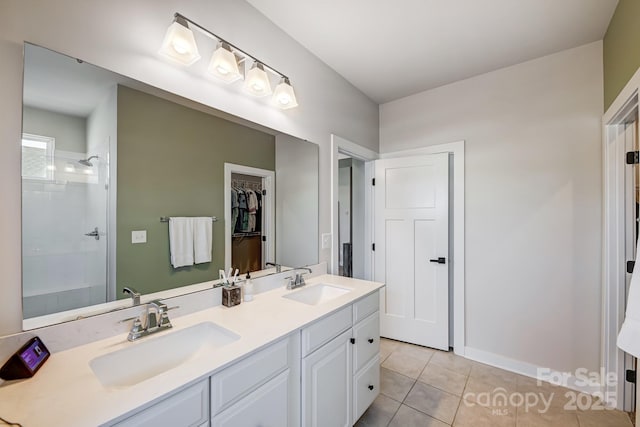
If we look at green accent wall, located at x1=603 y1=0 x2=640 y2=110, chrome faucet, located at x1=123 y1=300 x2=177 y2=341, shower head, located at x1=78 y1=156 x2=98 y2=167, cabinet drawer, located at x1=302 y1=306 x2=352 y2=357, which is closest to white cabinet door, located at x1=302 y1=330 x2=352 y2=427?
cabinet drawer, located at x1=302 y1=306 x2=352 y2=357

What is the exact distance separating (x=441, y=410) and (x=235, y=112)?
2339mm

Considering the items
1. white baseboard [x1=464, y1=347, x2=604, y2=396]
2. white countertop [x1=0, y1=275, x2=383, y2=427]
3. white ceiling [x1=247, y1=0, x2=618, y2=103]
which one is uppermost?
white ceiling [x1=247, y1=0, x2=618, y2=103]

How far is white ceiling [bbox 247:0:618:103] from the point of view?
1664 millimetres

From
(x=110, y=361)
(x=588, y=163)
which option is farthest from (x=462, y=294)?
(x=110, y=361)

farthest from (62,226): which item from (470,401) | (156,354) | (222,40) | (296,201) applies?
(470,401)

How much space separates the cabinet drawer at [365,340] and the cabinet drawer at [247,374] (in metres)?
0.59

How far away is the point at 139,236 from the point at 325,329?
0.98m

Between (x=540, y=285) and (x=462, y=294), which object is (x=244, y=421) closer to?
(x=462, y=294)

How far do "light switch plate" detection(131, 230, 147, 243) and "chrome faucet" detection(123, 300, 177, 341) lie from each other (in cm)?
28

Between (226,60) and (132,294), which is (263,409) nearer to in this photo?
(132,294)

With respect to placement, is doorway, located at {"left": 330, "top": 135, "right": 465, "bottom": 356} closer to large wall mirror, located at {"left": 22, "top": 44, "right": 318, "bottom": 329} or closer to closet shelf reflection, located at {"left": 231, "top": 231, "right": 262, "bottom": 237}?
closet shelf reflection, located at {"left": 231, "top": 231, "right": 262, "bottom": 237}

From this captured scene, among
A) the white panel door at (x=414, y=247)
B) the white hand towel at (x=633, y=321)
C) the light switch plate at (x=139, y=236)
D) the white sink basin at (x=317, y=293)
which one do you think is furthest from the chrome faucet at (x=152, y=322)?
the white panel door at (x=414, y=247)

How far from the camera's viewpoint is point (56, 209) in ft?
3.21

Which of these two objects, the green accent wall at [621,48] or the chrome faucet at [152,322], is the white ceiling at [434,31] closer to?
the green accent wall at [621,48]
